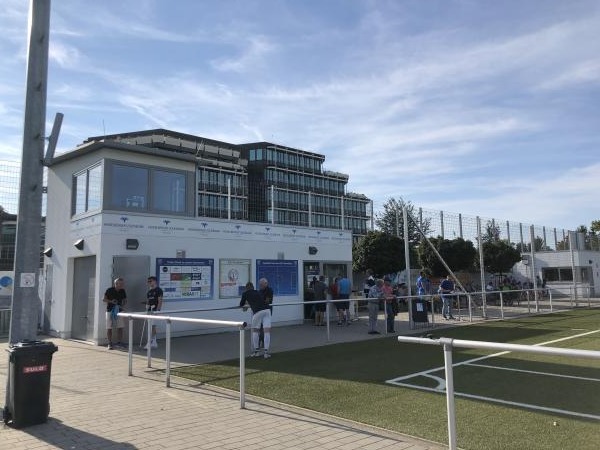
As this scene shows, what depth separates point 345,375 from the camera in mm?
8977

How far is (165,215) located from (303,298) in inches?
241

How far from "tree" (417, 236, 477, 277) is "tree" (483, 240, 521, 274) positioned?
2.62 metres

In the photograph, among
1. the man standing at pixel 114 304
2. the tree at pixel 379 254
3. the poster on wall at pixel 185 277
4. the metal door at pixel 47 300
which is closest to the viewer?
the man standing at pixel 114 304

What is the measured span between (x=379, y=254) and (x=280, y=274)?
14.2 metres

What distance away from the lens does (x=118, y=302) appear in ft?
43.5

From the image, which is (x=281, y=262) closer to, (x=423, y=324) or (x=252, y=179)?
(x=423, y=324)

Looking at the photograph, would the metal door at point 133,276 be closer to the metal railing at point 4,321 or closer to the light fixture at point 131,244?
the light fixture at point 131,244

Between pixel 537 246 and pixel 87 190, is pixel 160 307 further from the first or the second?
pixel 537 246

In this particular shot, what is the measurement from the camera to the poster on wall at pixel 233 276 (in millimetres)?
16531

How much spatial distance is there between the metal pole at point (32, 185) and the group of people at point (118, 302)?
241 inches

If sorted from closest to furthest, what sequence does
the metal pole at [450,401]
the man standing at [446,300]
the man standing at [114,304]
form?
1. the metal pole at [450,401]
2. the man standing at [114,304]
3. the man standing at [446,300]

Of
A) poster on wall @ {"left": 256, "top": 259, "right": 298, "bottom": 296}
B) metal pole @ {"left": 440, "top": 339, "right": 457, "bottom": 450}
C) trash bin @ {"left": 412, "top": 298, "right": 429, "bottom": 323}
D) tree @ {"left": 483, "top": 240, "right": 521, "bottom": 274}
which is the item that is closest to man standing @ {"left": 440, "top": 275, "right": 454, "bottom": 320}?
trash bin @ {"left": 412, "top": 298, "right": 429, "bottom": 323}

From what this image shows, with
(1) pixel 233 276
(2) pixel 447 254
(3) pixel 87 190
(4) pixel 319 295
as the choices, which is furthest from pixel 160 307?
(2) pixel 447 254

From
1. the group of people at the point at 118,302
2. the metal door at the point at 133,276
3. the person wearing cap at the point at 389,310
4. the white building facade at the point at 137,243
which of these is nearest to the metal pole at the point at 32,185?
the group of people at the point at 118,302
